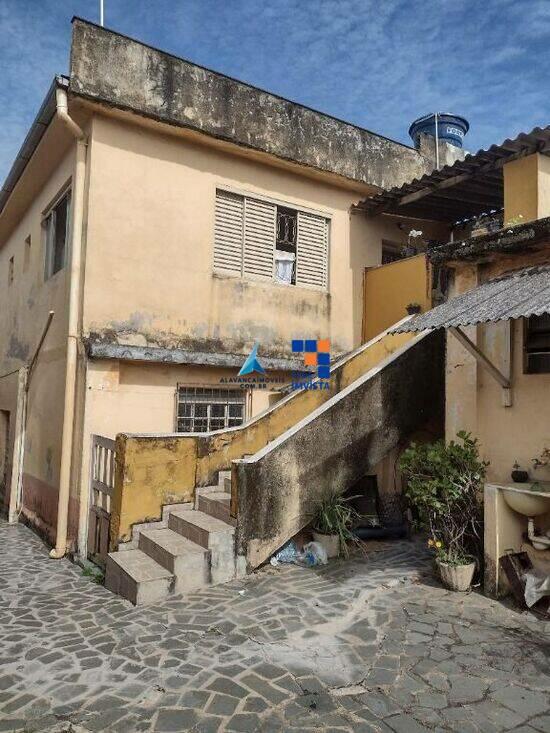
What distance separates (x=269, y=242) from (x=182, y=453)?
4.56m

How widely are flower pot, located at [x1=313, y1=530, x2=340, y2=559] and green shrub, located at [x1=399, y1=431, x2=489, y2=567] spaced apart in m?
1.31

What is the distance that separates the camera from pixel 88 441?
765 cm

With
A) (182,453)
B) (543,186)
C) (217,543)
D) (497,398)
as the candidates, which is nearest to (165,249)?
(182,453)

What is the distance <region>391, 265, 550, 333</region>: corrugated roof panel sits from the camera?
4820 mm

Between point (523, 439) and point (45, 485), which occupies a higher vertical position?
point (523, 439)

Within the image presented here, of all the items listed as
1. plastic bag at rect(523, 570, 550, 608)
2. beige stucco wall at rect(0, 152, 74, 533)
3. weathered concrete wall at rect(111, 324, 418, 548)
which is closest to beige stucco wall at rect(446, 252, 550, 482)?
plastic bag at rect(523, 570, 550, 608)

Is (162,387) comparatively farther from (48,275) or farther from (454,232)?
(454,232)

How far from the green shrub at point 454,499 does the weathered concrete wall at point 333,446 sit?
127cm

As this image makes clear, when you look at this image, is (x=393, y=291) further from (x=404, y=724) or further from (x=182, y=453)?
(x=404, y=724)

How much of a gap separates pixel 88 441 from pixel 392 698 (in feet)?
18.0

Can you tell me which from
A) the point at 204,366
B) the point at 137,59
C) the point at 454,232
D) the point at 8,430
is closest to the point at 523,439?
the point at 204,366

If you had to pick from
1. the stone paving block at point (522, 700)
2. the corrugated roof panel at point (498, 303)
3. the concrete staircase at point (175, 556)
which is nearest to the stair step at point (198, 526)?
the concrete staircase at point (175, 556)

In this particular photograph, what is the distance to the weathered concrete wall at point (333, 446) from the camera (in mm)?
6293

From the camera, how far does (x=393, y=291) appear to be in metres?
10.1
